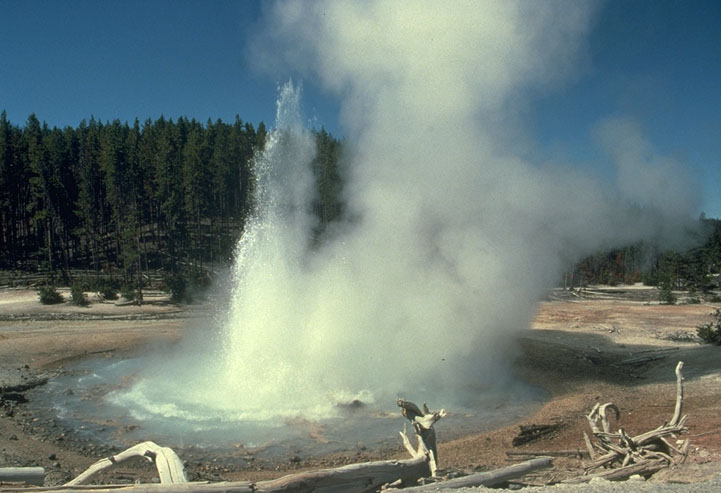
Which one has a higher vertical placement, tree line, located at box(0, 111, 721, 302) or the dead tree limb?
tree line, located at box(0, 111, 721, 302)

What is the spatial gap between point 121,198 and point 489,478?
44.9 metres

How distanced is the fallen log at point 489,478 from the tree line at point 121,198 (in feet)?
105

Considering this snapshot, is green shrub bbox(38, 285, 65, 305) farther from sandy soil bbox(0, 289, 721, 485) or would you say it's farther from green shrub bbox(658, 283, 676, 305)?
green shrub bbox(658, 283, 676, 305)

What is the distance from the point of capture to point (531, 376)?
13938 millimetres

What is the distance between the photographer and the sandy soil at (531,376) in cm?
796

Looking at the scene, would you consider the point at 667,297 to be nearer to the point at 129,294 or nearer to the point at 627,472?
the point at 627,472

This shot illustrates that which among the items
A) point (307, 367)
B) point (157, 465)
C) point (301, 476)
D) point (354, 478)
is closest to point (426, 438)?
point (354, 478)

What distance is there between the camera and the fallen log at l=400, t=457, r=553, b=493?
5.26m

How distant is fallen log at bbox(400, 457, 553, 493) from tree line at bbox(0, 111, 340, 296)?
32.2 metres

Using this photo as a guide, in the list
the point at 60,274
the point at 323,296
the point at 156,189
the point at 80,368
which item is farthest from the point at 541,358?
the point at 156,189

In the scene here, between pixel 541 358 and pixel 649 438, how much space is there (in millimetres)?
9064

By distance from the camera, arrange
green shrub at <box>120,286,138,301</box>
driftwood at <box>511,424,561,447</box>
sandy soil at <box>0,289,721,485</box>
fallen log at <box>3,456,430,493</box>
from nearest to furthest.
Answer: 1. fallen log at <box>3,456,430,493</box>
2. sandy soil at <box>0,289,721,485</box>
3. driftwood at <box>511,424,561,447</box>
4. green shrub at <box>120,286,138,301</box>

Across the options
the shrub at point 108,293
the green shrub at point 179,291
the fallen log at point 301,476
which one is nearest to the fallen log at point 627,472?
the fallen log at point 301,476

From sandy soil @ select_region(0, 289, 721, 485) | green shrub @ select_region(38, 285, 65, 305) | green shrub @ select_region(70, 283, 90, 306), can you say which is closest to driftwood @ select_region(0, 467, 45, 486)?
sandy soil @ select_region(0, 289, 721, 485)
